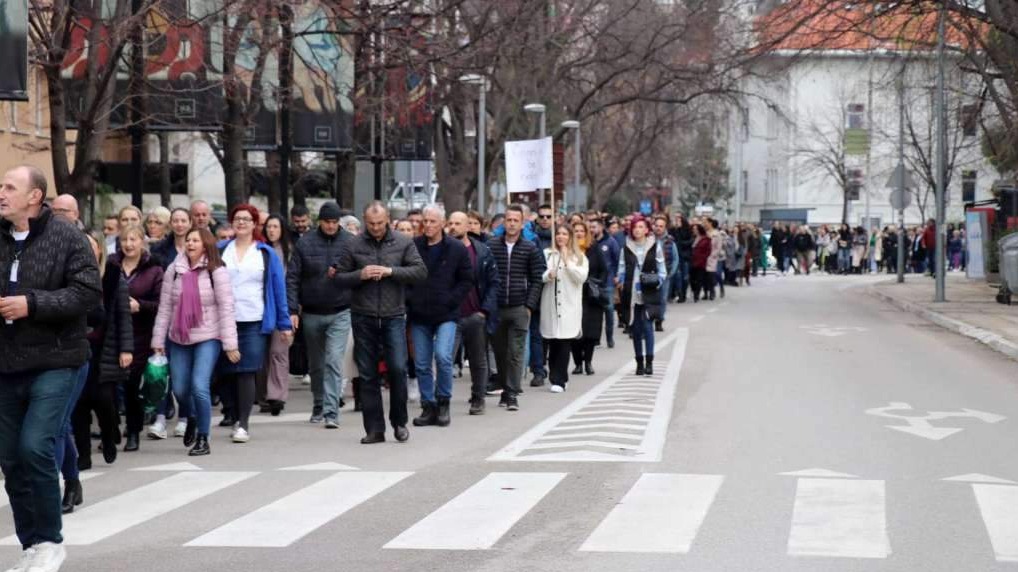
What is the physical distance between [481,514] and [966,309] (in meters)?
25.4

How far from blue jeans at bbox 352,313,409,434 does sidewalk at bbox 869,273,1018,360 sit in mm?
11244

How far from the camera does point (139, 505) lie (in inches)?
413

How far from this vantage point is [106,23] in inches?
781

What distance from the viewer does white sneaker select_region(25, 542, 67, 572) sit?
7887 millimetres

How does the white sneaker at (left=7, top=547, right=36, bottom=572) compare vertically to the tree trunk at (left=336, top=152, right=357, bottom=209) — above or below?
below

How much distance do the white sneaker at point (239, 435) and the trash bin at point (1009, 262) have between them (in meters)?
20.9

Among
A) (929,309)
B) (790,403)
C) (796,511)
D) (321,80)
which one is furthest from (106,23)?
(929,309)

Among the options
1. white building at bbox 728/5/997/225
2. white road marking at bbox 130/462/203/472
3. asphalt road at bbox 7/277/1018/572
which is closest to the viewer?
asphalt road at bbox 7/277/1018/572

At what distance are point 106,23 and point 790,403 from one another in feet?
28.3

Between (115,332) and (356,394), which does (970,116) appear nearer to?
(356,394)

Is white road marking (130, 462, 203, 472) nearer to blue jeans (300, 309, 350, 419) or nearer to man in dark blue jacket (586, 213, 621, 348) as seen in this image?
blue jeans (300, 309, 350, 419)

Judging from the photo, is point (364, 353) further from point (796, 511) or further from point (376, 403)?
point (796, 511)

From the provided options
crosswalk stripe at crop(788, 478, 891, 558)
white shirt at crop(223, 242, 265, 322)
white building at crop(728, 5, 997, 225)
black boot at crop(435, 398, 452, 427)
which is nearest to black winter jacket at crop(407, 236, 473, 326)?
black boot at crop(435, 398, 452, 427)

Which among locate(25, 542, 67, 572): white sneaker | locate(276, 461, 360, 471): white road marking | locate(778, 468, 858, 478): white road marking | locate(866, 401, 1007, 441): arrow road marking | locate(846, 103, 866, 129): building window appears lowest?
locate(866, 401, 1007, 441): arrow road marking
